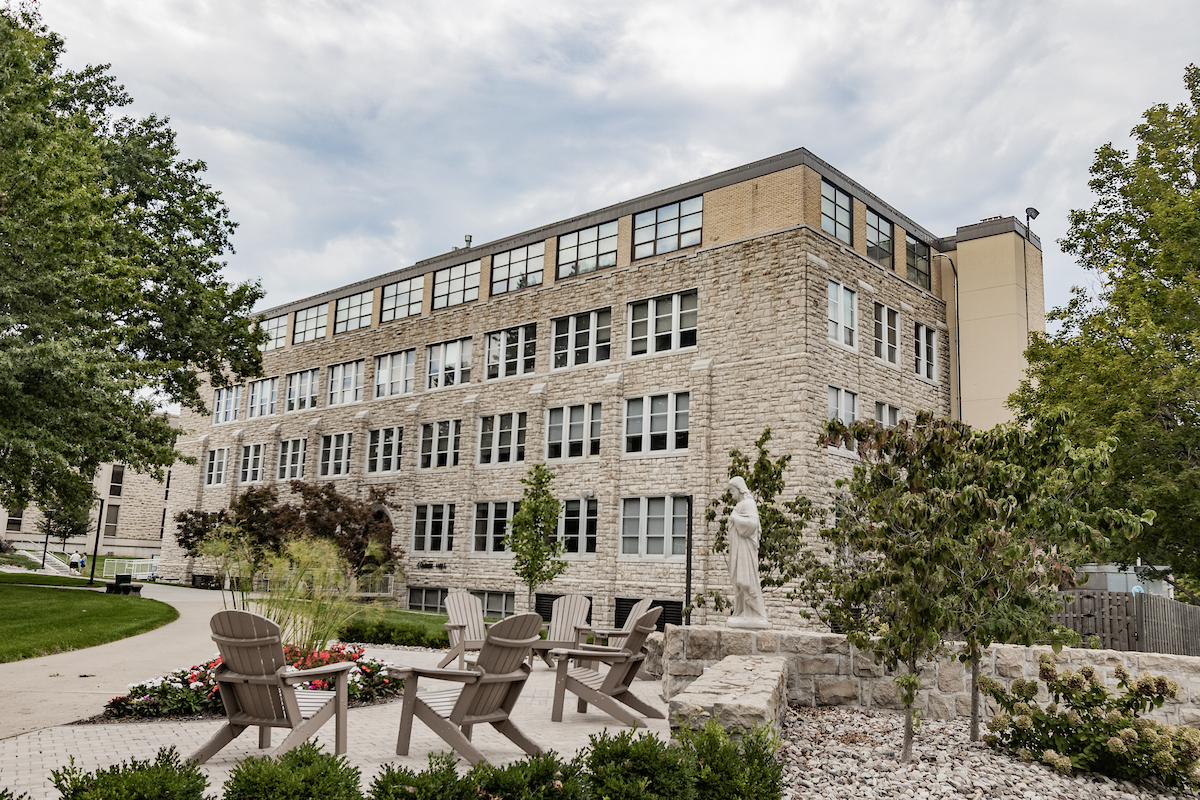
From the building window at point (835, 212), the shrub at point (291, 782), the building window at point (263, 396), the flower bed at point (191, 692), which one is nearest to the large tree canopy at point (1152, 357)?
the building window at point (835, 212)

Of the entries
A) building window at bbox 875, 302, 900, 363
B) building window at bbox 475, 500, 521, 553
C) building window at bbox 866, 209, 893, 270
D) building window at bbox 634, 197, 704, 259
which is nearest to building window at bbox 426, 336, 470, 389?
building window at bbox 475, 500, 521, 553

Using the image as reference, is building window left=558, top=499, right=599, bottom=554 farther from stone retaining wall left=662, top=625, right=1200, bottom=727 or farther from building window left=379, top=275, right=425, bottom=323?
stone retaining wall left=662, top=625, right=1200, bottom=727

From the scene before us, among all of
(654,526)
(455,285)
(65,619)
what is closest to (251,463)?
(455,285)

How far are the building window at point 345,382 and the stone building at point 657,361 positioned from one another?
175 mm

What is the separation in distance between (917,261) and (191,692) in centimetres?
2492

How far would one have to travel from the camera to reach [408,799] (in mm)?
4195

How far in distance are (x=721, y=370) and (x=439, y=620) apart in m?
10.0

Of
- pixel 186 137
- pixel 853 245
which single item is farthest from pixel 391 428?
pixel 853 245

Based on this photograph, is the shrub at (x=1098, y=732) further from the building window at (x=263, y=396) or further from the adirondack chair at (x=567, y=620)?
the building window at (x=263, y=396)

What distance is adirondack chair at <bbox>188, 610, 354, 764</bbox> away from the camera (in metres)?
5.84

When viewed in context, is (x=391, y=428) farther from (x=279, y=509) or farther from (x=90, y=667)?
(x=90, y=667)

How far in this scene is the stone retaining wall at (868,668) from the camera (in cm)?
814

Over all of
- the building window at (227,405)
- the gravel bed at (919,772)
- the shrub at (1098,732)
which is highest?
the building window at (227,405)

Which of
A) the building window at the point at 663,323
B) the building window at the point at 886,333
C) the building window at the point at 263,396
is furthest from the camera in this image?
the building window at the point at 263,396
